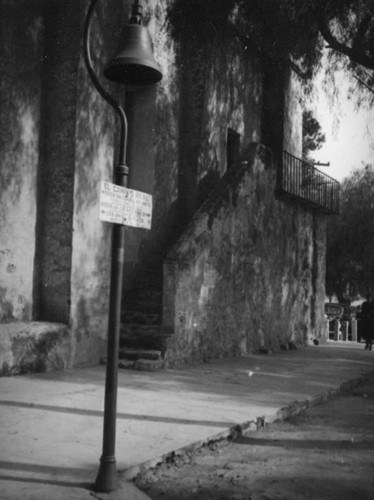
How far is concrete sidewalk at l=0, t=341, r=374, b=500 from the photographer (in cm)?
405

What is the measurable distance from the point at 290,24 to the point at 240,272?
16.7 feet

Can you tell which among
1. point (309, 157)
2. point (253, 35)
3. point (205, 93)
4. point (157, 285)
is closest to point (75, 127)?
point (157, 285)

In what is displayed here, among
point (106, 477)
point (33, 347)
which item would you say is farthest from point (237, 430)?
point (33, 347)

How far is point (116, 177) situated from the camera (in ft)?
14.1

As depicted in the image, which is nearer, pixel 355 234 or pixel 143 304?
pixel 143 304

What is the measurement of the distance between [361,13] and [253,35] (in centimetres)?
259

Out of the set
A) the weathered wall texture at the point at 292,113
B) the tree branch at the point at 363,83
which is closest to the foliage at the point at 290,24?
the tree branch at the point at 363,83

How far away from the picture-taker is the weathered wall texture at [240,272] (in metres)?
10.8

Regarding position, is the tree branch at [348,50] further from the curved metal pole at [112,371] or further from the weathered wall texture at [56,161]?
the curved metal pole at [112,371]

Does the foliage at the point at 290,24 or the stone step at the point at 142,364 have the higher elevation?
the foliage at the point at 290,24

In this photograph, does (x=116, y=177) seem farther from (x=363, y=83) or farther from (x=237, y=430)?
(x=363, y=83)

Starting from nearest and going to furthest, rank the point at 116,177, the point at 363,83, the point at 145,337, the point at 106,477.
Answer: the point at 106,477 → the point at 116,177 → the point at 145,337 → the point at 363,83

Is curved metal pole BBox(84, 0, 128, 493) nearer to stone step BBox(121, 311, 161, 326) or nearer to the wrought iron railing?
stone step BBox(121, 311, 161, 326)

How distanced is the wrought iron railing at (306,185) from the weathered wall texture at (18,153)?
25.4ft
